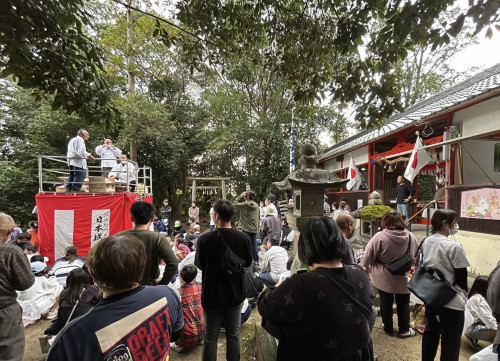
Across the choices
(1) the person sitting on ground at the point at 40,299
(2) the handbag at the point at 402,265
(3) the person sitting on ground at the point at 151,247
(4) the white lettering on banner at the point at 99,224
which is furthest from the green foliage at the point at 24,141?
(2) the handbag at the point at 402,265

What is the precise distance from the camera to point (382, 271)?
350 cm

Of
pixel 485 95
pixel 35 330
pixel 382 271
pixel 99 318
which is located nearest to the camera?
pixel 99 318

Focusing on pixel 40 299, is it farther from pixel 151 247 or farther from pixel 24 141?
pixel 24 141

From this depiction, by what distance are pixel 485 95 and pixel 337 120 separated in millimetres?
11759

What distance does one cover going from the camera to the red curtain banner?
23.7ft

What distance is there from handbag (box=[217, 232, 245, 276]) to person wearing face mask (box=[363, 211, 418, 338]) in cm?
192

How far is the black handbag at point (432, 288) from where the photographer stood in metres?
2.50

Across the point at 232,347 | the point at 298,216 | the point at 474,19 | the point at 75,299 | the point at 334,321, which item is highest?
the point at 474,19

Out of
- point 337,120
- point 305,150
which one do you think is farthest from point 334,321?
point 337,120

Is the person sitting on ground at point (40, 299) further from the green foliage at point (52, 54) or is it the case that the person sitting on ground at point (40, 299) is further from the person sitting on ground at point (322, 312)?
the person sitting on ground at point (322, 312)

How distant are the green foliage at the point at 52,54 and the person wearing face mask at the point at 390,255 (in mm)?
3687

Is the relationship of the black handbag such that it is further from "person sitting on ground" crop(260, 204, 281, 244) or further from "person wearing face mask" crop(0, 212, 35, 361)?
"person sitting on ground" crop(260, 204, 281, 244)

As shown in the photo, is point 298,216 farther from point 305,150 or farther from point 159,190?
point 159,190

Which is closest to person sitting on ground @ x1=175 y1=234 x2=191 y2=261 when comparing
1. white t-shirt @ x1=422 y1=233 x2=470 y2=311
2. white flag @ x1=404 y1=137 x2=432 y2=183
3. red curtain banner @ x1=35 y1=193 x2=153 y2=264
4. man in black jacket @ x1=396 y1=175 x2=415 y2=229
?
red curtain banner @ x1=35 y1=193 x2=153 y2=264
